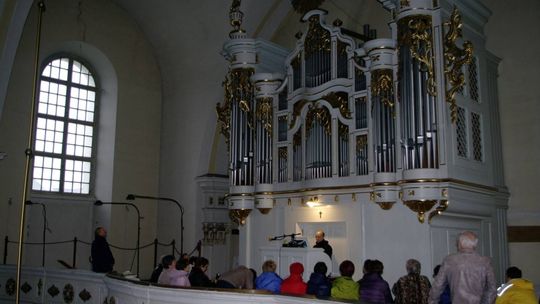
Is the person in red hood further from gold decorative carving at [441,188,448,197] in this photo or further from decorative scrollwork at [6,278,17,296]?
decorative scrollwork at [6,278,17,296]

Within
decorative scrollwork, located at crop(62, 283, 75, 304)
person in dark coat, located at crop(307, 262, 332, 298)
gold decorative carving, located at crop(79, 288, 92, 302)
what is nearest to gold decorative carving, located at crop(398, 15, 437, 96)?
person in dark coat, located at crop(307, 262, 332, 298)

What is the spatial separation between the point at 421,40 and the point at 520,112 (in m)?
2.89

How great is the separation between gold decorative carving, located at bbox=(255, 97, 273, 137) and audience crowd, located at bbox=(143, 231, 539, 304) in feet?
15.7

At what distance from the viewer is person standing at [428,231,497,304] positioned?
4.88 m

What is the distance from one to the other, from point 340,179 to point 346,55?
8.04ft

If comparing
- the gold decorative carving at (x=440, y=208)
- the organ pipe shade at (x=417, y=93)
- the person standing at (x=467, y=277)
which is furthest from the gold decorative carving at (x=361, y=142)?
the person standing at (x=467, y=277)

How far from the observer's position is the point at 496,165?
36.4ft

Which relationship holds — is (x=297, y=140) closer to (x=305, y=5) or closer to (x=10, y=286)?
(x=305, y=5)

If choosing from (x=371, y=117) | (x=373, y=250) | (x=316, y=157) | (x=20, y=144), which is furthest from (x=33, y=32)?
(x=373, y=250)

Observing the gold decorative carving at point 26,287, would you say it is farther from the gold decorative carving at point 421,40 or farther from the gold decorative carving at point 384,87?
the gold decorative carving at point 421,40

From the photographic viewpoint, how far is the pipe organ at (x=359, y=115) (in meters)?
9.75

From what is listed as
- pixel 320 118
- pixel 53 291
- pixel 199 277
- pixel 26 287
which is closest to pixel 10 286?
pixel 26 287

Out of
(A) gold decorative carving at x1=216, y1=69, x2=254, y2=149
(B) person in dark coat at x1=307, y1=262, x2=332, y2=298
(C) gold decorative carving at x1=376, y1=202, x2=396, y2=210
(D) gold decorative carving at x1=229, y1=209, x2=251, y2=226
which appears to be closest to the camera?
(B) person in dark coat at x1=307, y1=262, x2=332, y2=298

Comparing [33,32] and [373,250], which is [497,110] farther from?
[33,32]
